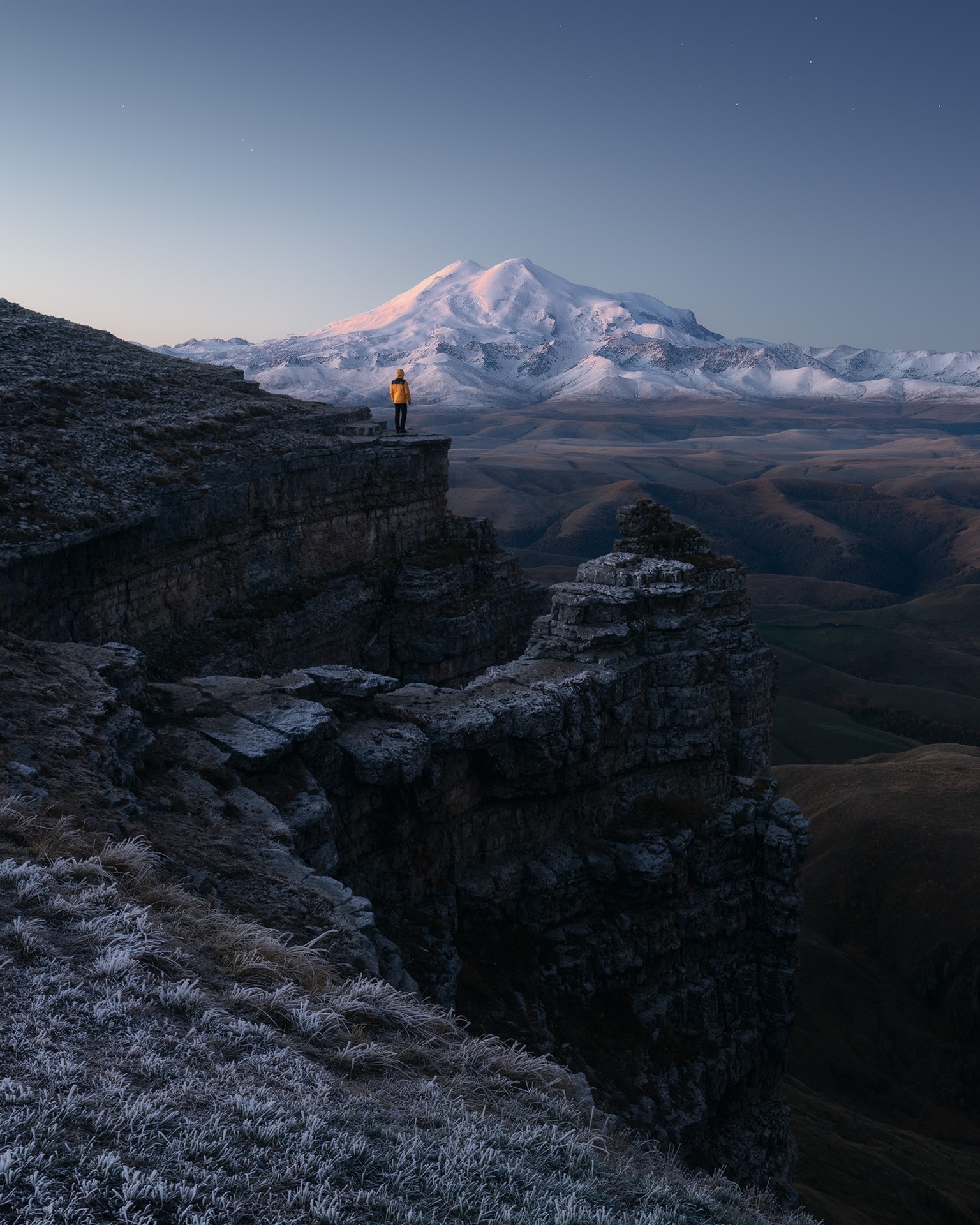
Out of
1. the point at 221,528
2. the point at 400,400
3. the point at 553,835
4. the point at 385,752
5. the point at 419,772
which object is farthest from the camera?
the point at 400,400

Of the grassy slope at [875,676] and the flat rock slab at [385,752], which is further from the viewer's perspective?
the grassy slope at [875,676]

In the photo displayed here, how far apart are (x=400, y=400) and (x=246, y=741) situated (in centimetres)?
2374

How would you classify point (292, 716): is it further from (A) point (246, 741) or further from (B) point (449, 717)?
(B) point (449, 717)

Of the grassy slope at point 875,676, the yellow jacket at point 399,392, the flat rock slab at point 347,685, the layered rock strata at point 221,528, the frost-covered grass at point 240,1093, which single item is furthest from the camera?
the grassy slope at point 875,676

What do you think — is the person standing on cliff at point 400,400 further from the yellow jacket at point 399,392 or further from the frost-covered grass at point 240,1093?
the frost-covered grass at point 240,1093

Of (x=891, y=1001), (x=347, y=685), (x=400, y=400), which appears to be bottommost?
(x=891, y=1001)

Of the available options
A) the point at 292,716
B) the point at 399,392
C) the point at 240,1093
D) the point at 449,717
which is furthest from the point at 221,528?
the point at 240,1093

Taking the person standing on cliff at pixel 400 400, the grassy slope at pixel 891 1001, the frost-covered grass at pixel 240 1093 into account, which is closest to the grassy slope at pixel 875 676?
the grassy slope at pixel 891 1001

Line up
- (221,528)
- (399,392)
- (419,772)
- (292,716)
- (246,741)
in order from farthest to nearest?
(399,392) → (221,528) → (419,772) → (292,716) → (246,741)

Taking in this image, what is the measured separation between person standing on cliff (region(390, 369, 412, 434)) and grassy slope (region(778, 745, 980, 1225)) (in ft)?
91.5

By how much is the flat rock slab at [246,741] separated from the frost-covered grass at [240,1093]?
4515 mm

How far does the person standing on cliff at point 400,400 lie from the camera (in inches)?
1367

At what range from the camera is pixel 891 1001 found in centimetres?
3997

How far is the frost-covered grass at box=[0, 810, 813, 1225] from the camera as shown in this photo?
17.1 feet
